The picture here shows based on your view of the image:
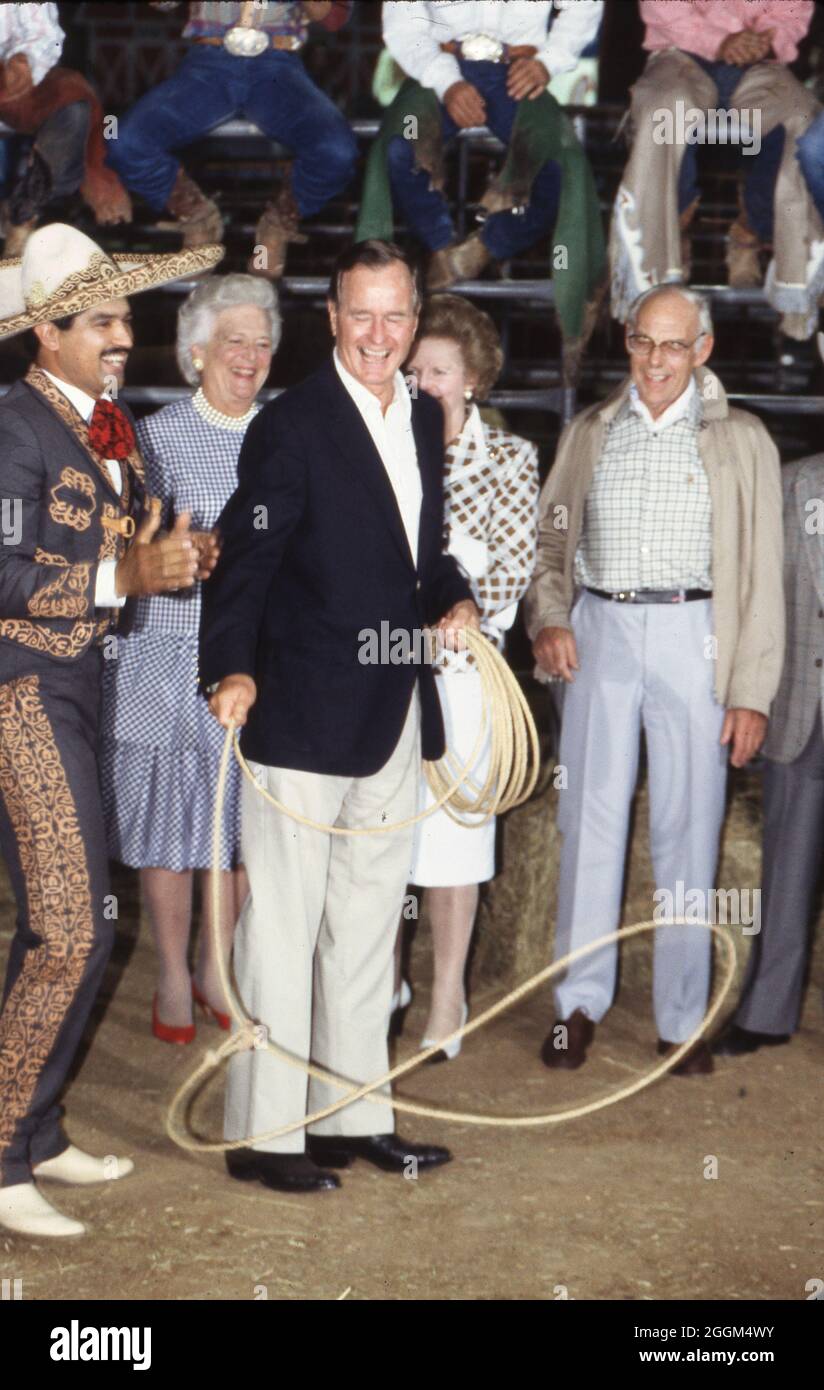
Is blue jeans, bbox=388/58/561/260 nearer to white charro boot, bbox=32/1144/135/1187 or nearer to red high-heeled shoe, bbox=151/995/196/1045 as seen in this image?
red high-heeled shoe, bbox=151/995/196/1045

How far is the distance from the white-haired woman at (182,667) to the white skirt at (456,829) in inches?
19.8

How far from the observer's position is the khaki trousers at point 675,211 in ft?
19.0

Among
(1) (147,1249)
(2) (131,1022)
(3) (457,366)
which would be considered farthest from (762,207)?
(1) (147,1249)

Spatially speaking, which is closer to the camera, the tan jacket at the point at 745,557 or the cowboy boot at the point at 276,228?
the tan jacket at the point at 745,557

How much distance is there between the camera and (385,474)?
3.78m

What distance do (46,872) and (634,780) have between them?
1728 millimetres

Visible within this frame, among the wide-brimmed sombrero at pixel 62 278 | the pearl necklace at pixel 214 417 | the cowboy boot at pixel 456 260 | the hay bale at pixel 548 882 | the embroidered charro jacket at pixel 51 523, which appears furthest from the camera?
the cowboy boot at pixel 456 260

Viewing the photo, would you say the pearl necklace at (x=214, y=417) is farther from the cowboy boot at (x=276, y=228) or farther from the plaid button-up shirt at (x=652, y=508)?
the cowboy boot at (x=276, y=228)

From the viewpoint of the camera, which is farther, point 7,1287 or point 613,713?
point 613,713

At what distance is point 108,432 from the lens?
11.9 ft

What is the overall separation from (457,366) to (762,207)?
2183mm

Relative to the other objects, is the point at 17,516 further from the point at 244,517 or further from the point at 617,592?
the point at 617,592

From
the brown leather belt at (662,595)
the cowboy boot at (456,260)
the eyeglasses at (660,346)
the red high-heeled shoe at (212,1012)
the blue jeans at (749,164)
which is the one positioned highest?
the blue jeans at (749,164)

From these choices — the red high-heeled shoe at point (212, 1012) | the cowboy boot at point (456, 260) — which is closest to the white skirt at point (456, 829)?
the red high-heeled shoe at point (212, 1012)
